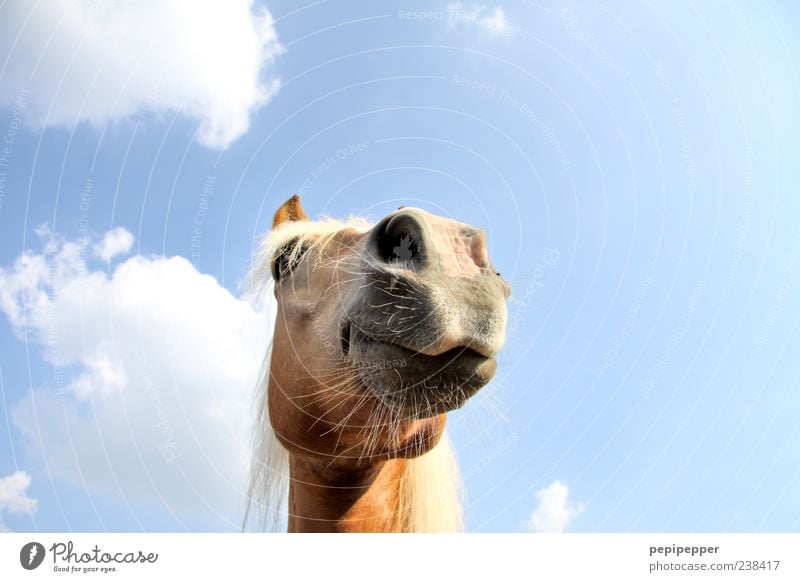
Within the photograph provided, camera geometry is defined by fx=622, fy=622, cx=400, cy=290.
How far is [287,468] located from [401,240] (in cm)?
166

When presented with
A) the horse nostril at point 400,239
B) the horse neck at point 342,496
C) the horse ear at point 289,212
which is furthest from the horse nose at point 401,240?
the horse ear at point 289,212

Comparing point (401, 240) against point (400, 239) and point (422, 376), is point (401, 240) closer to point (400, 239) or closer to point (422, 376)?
point (400, 239)

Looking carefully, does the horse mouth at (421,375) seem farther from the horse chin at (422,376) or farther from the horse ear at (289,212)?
the horse ear at (289,212)

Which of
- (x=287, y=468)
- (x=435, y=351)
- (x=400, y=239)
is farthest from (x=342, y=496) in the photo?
(x=400, y=239)

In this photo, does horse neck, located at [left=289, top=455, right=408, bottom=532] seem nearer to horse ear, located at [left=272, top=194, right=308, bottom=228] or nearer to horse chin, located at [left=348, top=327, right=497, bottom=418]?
horse chin, located at [left=348, top=327, right=497, bottom=418]

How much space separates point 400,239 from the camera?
2.20 meters

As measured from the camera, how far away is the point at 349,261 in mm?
2484

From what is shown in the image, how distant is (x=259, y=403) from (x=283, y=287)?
0.79 metres
